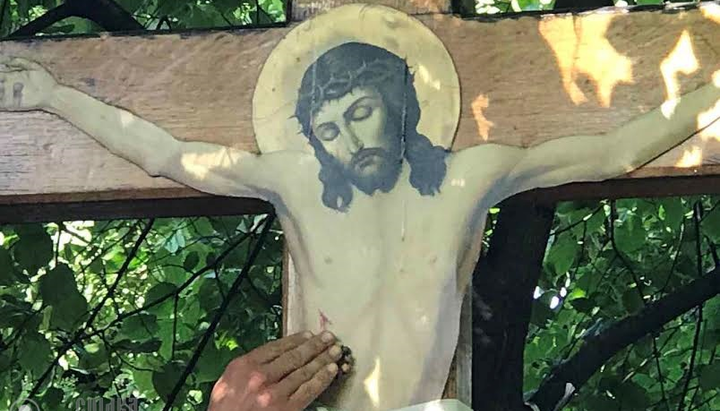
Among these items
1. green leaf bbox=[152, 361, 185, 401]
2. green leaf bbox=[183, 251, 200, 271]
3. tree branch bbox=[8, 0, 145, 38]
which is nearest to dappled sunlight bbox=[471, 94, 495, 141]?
tree branch bbox=[8, 0, 145, 38]

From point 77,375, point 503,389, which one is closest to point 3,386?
point 77,375

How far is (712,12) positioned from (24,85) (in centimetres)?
76

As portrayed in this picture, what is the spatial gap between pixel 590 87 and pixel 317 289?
1.18 feet

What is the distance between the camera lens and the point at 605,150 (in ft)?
4.40

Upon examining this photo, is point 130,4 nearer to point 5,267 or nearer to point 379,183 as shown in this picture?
point 5,267

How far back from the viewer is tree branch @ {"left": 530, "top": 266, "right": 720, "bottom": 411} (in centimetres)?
240

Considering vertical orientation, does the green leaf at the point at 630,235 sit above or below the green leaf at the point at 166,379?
above

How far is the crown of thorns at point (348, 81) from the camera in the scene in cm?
138

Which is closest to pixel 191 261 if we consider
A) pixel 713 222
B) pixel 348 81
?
pixel 713 222

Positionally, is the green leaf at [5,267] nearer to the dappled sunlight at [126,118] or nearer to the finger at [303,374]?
the dappled sunlight at [126,118]

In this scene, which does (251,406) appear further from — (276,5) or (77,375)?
(276,5)

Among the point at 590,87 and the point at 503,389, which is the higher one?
the point at 590,87

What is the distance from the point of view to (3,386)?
2.48m

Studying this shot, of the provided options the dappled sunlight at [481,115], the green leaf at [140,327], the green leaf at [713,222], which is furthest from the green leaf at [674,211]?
the dappled sunlight at [481,115]
